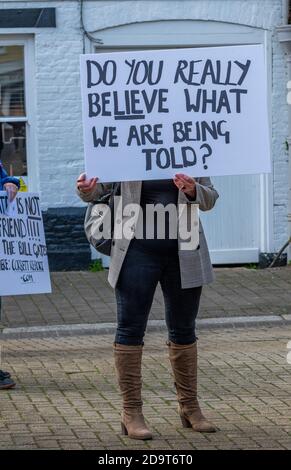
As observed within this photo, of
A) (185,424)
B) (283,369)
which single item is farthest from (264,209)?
(185,424)

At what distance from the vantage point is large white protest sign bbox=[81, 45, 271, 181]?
6.25 meters

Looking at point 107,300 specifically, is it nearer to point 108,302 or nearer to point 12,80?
point 108,302

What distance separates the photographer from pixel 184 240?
6.22 m

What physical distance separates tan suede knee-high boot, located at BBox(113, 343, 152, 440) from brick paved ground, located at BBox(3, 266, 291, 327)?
444cm

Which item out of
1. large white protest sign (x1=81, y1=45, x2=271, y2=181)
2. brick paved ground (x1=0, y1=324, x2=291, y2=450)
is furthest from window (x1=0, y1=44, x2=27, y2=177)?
large white protest sign (x1=81, y1=45, x2=271, y2=181)

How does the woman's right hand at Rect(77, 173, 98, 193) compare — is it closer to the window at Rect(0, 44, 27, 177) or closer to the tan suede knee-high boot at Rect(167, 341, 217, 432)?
the tan suede knee-high boot at Rect(167, 341, 217, 432)

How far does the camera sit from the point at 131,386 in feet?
20.4

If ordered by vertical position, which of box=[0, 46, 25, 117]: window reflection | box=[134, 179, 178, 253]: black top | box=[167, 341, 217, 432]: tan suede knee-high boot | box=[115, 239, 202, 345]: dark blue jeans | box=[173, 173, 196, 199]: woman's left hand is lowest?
box=[167, 341, 217, 432]: tan suede knee-high boot

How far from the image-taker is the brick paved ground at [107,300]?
1091 cm

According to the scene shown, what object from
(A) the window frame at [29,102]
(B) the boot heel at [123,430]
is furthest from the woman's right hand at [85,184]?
(A) the window frame at [29,102]

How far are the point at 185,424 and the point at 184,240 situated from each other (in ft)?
3.52

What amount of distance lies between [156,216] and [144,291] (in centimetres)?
41

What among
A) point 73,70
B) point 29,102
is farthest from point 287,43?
point 29,102

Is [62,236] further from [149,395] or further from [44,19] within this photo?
[149,395]
